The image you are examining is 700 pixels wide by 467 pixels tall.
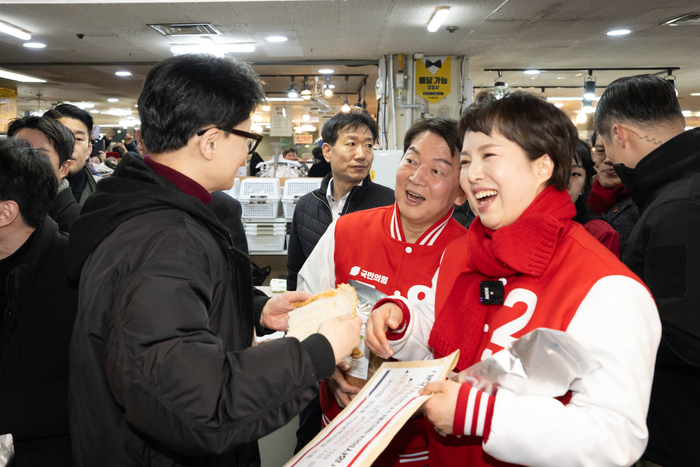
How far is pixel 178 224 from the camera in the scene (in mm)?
1043

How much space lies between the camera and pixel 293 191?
5.23 meters

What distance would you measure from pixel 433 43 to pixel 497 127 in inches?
317

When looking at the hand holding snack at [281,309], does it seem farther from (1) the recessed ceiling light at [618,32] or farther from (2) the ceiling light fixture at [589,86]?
(2) the ceiling light fixture at [589,86]

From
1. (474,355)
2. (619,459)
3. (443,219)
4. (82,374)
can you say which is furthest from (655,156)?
(82,374)

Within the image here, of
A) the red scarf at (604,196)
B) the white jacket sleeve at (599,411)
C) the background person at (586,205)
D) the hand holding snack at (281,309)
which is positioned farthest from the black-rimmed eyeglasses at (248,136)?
the red scarf at (604,196)

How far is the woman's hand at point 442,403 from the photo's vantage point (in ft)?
3.41

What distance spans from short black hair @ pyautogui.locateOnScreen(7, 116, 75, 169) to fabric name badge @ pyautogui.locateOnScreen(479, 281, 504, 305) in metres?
2.47

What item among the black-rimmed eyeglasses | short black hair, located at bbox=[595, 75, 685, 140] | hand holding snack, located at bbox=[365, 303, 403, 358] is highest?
short black hair, located at bbox=[595, 75, 685, 140]

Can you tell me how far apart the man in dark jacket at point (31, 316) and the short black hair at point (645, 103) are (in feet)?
7.37

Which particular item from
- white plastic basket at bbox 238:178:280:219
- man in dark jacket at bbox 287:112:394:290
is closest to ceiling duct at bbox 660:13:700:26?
man in dark jacket at bbox 287:112:394:290

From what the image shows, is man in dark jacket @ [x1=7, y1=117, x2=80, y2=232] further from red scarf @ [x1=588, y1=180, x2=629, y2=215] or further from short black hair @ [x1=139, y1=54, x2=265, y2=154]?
red scarf @ [x1=588, y1=180, x2=629, y2=215]

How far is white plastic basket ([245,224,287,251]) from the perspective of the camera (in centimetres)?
512

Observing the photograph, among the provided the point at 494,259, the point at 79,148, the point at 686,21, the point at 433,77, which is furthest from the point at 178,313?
the point at 433,77

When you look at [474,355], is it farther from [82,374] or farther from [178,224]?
[82,374]
